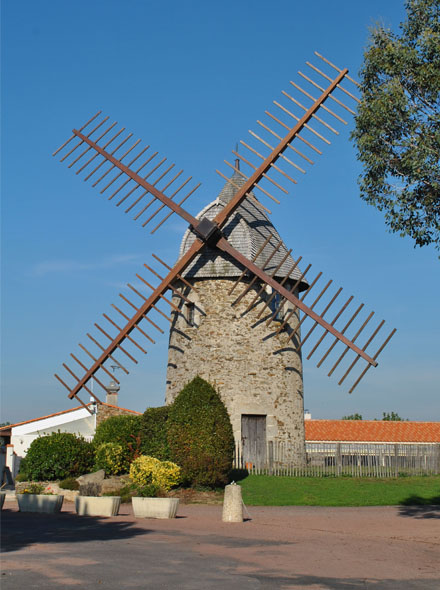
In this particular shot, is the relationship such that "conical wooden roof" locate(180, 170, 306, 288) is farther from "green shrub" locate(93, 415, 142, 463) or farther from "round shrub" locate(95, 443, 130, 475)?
"round shrub" locate(95, 443, 130, 475)

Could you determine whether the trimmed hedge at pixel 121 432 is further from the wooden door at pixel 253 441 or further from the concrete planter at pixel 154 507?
the concrete planter at pixel 154 507

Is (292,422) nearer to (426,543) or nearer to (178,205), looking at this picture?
(178,205)

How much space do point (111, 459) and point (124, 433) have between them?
4.34 ft

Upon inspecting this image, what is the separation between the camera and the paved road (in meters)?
7.67

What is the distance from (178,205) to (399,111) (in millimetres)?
9883

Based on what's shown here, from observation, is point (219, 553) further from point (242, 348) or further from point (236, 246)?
point (236, 246)

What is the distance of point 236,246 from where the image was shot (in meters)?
23.3

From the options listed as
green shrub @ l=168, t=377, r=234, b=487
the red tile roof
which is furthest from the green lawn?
the red tile roof

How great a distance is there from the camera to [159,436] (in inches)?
827

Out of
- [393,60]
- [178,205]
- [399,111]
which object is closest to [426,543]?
[399,111]

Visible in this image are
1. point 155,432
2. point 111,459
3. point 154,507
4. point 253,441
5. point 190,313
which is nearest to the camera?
point 154,507

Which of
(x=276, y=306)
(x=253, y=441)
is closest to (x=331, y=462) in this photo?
(x=253, y=441)

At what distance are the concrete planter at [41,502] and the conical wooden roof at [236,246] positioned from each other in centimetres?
1025

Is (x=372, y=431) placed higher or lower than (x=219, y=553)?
higher
